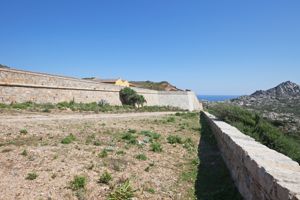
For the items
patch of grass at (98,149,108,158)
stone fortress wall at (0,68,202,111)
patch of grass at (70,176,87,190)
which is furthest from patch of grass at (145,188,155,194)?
stone fortress wall at (0,68,202,111)

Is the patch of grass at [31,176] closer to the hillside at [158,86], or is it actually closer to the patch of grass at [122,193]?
the patch of grass at [122,193]

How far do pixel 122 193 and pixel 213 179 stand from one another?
9.07 ft

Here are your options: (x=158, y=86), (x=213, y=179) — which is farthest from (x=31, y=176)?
(x=158, y=86)

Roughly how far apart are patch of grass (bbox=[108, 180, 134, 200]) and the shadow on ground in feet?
5.20

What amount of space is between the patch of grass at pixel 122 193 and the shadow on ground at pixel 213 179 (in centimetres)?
158

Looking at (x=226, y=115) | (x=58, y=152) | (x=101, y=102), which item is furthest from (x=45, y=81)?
(x=58, y=152)

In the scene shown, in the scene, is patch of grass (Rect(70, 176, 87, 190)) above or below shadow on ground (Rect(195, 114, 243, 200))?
above

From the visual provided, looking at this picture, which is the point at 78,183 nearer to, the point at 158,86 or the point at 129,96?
the point at 129,96

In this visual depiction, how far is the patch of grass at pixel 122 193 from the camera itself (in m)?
6.70

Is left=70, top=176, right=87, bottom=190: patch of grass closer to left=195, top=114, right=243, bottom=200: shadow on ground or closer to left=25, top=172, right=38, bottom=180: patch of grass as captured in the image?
left=25, top=172, right=38, bottom=180: patch of grass

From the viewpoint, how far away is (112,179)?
767cm

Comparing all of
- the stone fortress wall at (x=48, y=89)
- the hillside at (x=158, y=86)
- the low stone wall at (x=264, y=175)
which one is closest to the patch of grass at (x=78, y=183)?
the low stone wall at (x=264, y=175)

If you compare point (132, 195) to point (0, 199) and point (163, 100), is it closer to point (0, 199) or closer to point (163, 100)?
point (0, 199)

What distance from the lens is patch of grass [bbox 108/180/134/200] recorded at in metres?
6.70
